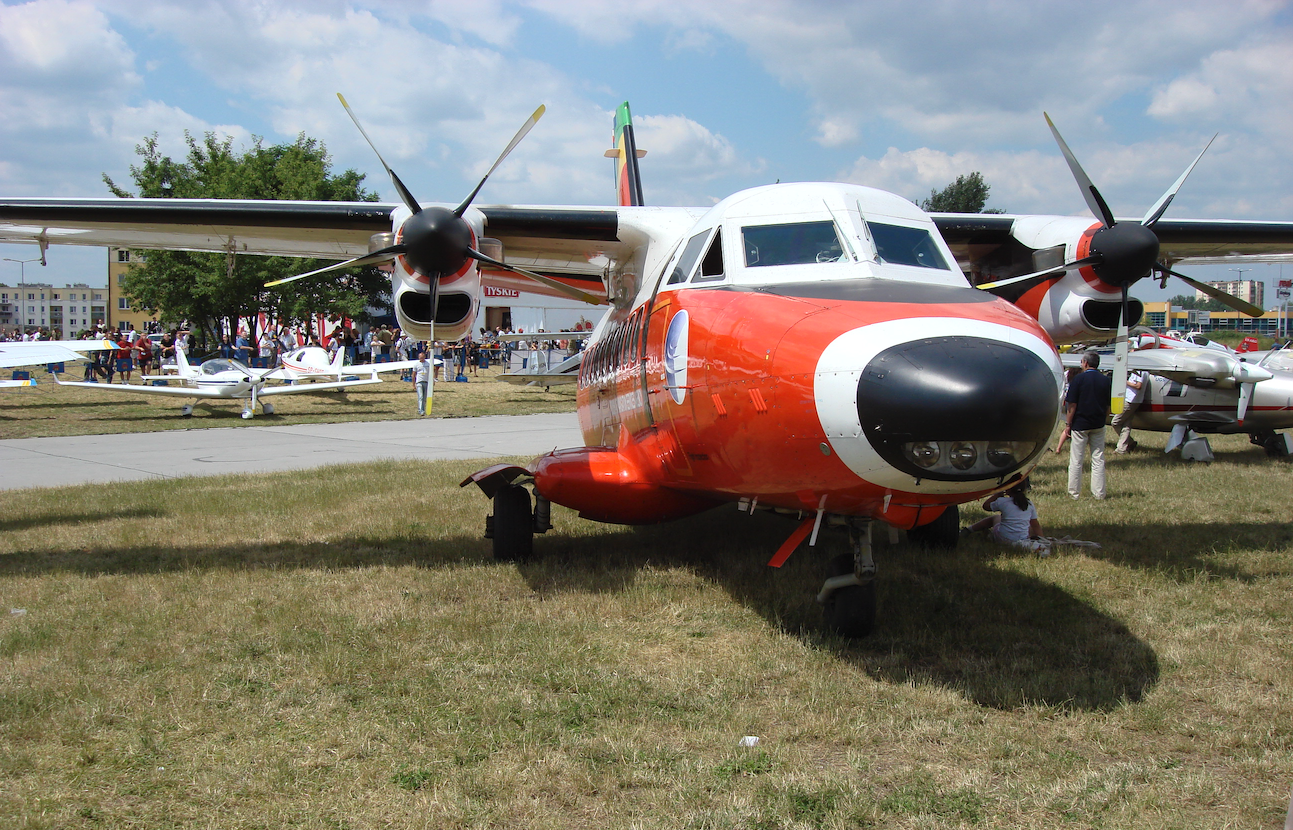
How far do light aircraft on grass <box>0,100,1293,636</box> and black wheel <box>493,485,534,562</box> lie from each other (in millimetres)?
22

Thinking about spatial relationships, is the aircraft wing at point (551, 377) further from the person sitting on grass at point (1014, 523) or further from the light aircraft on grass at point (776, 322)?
the person sitting on grass at point (1014, 523)

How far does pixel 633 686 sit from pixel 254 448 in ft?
45.4

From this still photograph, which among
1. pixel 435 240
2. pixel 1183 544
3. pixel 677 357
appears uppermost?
pixel 435 240

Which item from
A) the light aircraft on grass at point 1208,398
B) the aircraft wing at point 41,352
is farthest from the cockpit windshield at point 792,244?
the aircraft wing at point 41,352

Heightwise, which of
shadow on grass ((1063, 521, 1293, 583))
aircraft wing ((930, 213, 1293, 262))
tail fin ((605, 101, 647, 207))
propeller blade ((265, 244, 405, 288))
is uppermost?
tail fin ((605, 101, 647, 207))

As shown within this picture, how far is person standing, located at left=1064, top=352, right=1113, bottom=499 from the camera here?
10.3m

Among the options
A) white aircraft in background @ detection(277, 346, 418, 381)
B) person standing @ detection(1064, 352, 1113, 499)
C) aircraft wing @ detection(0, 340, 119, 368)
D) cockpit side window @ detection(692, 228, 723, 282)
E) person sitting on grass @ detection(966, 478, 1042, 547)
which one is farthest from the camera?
white aircraft in background @ detection(277, 346, 418, 381)

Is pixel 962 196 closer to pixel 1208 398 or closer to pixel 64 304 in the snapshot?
pixel 1208 398

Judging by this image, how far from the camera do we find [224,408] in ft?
81.7

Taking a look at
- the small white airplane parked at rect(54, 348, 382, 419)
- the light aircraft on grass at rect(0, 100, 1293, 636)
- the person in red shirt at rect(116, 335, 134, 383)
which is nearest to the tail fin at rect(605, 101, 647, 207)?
the light aircraft on grass at rect(0, 100, 1293, 636)

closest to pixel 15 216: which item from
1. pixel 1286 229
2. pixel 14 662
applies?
pixel 14 662

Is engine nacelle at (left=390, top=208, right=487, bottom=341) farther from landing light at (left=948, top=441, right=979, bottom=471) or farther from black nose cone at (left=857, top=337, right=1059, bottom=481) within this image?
landing light at (left=948, top=441, right=979, bottom=471)

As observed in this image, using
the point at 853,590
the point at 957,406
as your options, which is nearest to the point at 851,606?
the point at 853,590

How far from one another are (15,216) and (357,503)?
14.6ft
